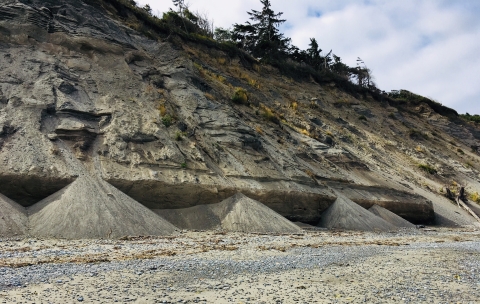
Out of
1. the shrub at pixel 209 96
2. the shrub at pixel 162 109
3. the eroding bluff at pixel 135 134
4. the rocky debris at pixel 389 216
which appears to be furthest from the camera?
the shrub at pixel 209 96

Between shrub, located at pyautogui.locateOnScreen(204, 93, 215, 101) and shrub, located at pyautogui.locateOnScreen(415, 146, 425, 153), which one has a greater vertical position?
shrub, located at pyautogui.locateOnScreen(204, 93, 215, 101)

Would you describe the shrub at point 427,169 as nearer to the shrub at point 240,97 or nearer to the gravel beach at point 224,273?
the shrub at point 240,97

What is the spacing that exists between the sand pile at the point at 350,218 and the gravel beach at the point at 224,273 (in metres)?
6.91

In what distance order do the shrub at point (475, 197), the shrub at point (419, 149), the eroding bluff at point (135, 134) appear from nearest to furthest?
the eroding bluff at point (135, 134)
the shrub at point (475, 197)
the shrub at point (419, 149)

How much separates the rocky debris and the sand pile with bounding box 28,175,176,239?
13358 millimetres

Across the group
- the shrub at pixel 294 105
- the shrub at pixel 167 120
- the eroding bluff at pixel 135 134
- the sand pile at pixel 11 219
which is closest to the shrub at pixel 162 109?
the eroding bluff at pixel 135 134

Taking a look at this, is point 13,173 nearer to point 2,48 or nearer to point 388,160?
point 2,48

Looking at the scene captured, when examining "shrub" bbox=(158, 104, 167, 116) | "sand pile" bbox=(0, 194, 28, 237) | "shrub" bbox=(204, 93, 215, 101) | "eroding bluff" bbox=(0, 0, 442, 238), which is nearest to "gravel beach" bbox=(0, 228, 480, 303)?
"sand pile" bbox=(0, 194, 28, 237)

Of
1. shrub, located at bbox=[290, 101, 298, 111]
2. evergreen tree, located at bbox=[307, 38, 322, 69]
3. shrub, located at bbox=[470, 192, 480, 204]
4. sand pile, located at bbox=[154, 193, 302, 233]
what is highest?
evergreen tree, located at bbox=[307, 38, 322, 69]

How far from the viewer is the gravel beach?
6.44 meters

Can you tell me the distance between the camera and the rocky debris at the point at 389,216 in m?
22.2

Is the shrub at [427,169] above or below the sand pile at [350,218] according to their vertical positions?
above

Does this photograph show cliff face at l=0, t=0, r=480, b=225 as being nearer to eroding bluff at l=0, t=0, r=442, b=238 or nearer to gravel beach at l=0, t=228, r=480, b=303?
eroding bluff at l=0, t=0, r=442, b=238

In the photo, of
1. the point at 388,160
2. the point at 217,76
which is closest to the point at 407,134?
the point at 388,160
